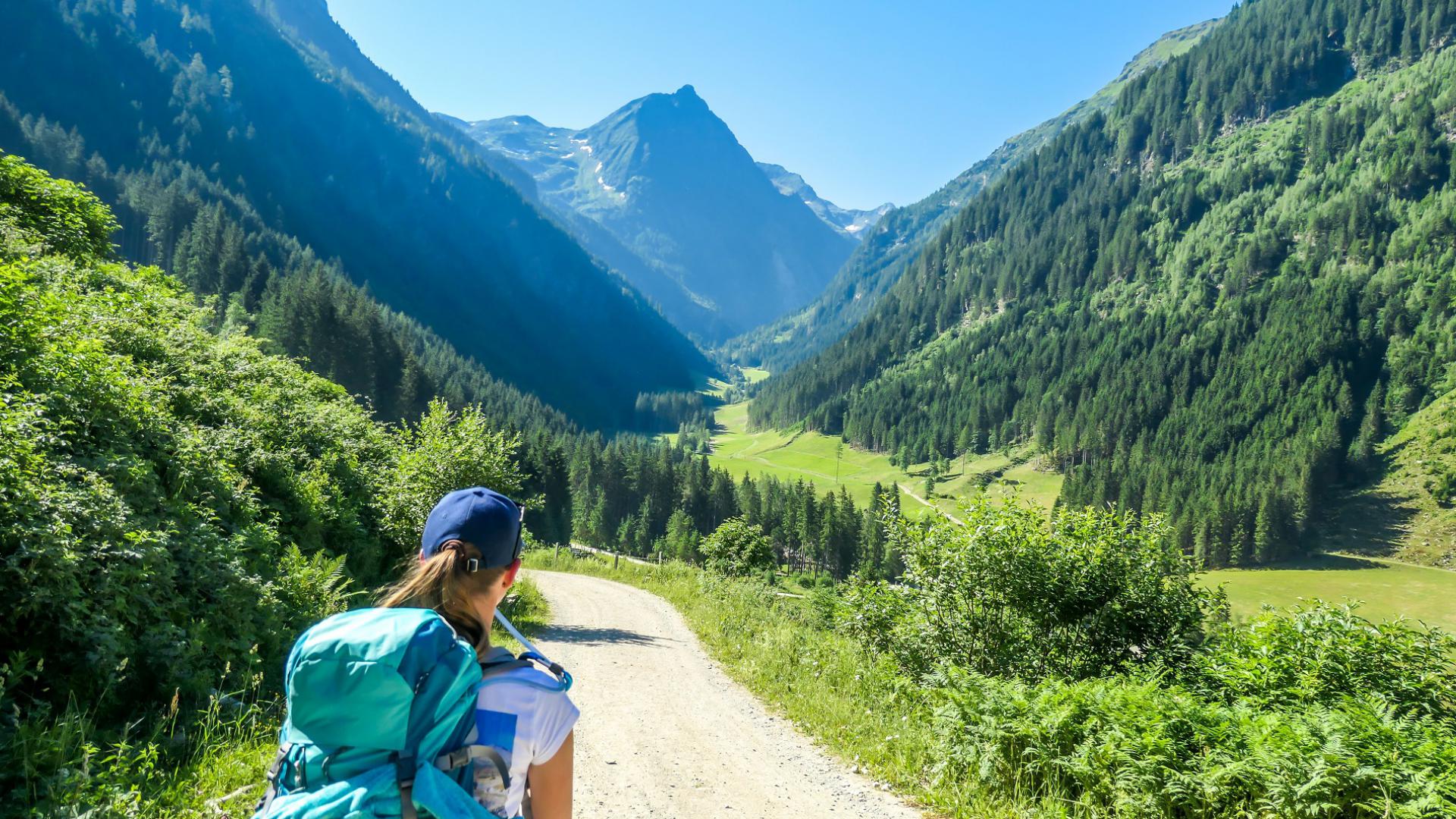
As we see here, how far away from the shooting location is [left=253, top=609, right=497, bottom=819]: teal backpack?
2.12 metres

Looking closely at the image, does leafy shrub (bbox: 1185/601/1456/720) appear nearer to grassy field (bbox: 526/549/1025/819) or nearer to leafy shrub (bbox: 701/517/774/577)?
grassy field (bbox: 526/549/1025/819)

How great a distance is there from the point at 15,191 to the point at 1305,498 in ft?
652

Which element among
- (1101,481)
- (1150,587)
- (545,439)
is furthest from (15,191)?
(1101,481)

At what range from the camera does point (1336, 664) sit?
34.1 ft

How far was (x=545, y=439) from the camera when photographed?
350 ft

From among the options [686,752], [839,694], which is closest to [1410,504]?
[839,694]

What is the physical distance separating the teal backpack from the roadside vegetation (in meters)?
8.47

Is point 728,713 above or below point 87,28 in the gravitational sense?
below

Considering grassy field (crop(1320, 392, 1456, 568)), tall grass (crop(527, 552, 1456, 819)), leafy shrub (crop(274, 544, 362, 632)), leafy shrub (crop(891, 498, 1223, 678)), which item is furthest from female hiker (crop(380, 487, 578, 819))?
grassy field (crop(1320, 392, 1456, 568))

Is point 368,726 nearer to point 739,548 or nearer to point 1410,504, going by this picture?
point 739,548

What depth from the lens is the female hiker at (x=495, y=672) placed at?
102 inches

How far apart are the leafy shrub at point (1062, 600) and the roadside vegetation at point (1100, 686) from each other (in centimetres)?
3

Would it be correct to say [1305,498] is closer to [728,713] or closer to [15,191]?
[728,713]

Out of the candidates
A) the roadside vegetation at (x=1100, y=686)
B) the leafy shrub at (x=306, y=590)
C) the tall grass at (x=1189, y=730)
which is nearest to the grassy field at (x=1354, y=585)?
the roadside vegetation at (x=1100, y=686)
